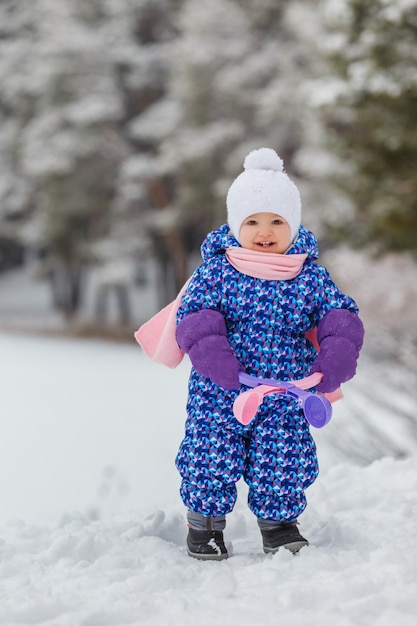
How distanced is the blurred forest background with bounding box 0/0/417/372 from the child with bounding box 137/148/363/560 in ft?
25.0

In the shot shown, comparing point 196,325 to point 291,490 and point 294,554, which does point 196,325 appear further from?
point 294,554

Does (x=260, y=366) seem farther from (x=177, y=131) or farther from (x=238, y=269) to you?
(x=177, y=131)

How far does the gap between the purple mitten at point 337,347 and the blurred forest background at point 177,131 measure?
761cm

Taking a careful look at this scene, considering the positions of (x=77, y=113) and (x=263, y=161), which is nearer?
(x=263, y=161)

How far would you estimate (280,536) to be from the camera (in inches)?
110

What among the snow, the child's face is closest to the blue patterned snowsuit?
the child's face

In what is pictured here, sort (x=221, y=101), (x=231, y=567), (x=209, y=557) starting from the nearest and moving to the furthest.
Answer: (x=231, y=567) < (x=209, y=557) < (x=221, y=101)

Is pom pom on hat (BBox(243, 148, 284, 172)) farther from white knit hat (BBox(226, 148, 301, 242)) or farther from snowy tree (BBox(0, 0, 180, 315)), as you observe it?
snowy tree (BBox(0, 0, 180, 315))

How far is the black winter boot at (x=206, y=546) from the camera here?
9.04 ft

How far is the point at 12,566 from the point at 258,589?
2.74 ft

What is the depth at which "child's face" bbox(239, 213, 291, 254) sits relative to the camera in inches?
111

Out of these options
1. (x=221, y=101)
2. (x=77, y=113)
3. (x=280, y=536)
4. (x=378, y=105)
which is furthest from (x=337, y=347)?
(x=77, y=113)

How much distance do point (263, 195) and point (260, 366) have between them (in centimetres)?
61

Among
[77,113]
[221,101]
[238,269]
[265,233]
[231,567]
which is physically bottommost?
[231,567]
